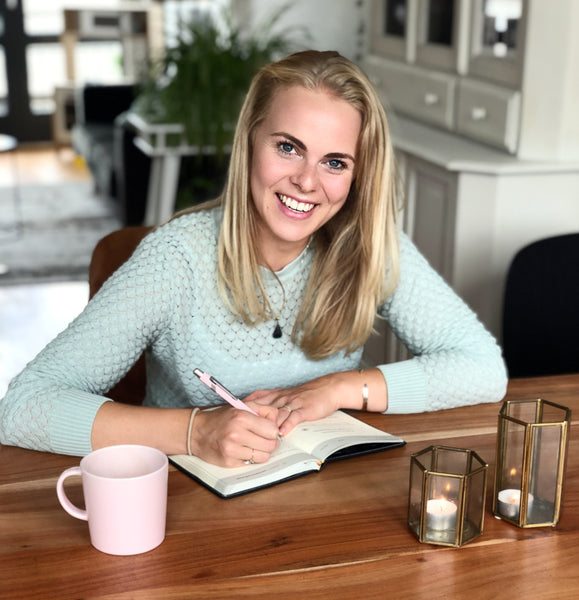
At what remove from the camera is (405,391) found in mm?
1367

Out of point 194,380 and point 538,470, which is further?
point 194,380

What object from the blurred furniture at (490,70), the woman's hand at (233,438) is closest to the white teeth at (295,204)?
the woman's hand at (233,438)

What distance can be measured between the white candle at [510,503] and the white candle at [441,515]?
0.09 metres

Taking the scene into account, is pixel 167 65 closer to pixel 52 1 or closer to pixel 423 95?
pixel 423 95

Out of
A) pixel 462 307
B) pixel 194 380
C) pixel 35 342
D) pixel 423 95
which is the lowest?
pixel 35 342

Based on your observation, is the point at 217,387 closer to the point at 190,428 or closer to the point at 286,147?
the point at 190,428

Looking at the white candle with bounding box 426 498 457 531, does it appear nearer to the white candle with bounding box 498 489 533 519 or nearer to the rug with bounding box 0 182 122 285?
the white candle with bounding box 498 489 533 519

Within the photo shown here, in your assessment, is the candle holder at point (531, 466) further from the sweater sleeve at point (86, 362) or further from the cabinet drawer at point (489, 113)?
the cabinet drawer at point (489, 113)

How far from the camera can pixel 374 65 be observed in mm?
3221

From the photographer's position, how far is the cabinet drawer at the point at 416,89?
8.87 ft

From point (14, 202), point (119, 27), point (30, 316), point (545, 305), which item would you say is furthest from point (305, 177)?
point (119, 27)

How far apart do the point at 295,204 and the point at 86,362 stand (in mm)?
408

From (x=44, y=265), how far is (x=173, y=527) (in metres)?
4.03

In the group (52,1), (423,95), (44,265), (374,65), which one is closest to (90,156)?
(44,265)
